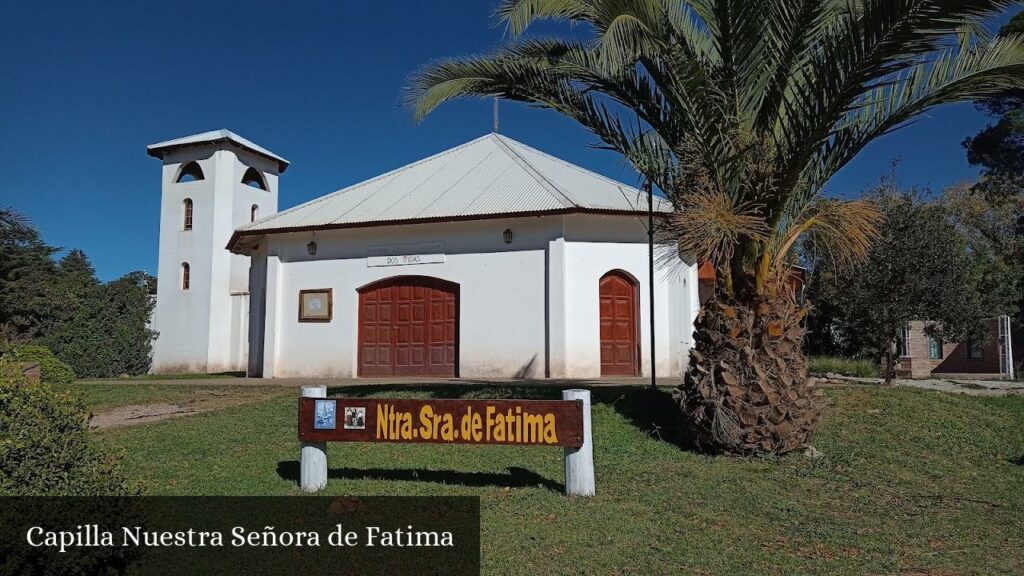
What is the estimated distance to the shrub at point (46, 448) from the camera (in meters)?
3.45

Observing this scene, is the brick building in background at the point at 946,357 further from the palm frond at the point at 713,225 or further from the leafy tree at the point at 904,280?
the palm frond at the point at 713,225

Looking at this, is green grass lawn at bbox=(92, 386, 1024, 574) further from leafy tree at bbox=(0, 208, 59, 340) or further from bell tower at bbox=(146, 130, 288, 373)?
leafy tree at bbox=(0, 208, 59, 340)

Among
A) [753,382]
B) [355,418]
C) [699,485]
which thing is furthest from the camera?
[753,382]

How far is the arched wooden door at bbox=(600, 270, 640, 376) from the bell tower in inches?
558

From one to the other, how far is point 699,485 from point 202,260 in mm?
21923

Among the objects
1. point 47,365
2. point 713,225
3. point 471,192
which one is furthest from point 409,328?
point 713,225

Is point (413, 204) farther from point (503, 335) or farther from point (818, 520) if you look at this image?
point (818, 520)

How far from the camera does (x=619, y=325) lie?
51.9ft

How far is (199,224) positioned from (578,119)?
65.3ft

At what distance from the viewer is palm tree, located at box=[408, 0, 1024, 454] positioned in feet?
23.5

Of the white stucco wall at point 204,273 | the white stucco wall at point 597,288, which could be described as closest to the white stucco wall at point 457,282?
the white stucco wall at point 597,288

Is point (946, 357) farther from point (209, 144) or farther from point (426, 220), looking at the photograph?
point (209, 144)

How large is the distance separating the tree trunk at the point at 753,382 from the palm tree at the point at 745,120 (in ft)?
0.05

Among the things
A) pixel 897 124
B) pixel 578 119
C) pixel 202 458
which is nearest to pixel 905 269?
pixel 897 124
